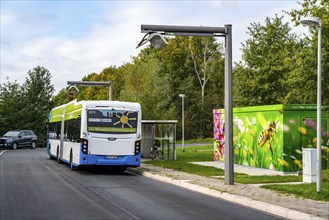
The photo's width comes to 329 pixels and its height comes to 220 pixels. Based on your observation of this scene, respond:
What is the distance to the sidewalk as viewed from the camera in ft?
35.1

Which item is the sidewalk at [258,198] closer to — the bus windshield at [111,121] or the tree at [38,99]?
the bus windshield at [111,121]

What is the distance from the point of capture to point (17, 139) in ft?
157

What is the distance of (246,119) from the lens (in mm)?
24234

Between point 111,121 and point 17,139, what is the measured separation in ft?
96.9

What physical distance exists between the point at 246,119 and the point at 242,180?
7203 mm

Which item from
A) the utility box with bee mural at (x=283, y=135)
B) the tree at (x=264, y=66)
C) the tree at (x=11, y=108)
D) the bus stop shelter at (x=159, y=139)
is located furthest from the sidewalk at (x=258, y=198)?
the tree at (x=11, y=108)

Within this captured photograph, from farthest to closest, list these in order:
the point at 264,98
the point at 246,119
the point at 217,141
→ the point at 264,98, the point at 217,141, the point at 246,119

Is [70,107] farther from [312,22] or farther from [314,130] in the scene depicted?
[312,22]

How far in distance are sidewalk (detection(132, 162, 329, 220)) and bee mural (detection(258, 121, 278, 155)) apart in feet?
15.0

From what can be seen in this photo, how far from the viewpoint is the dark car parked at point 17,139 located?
4688 cm

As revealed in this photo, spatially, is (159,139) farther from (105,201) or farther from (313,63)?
(105,201)

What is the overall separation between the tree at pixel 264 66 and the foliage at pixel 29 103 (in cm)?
2416

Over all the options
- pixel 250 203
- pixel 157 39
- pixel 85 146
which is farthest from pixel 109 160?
pixel 250 203

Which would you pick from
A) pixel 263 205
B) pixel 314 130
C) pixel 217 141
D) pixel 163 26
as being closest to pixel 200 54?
pixel 217 141
